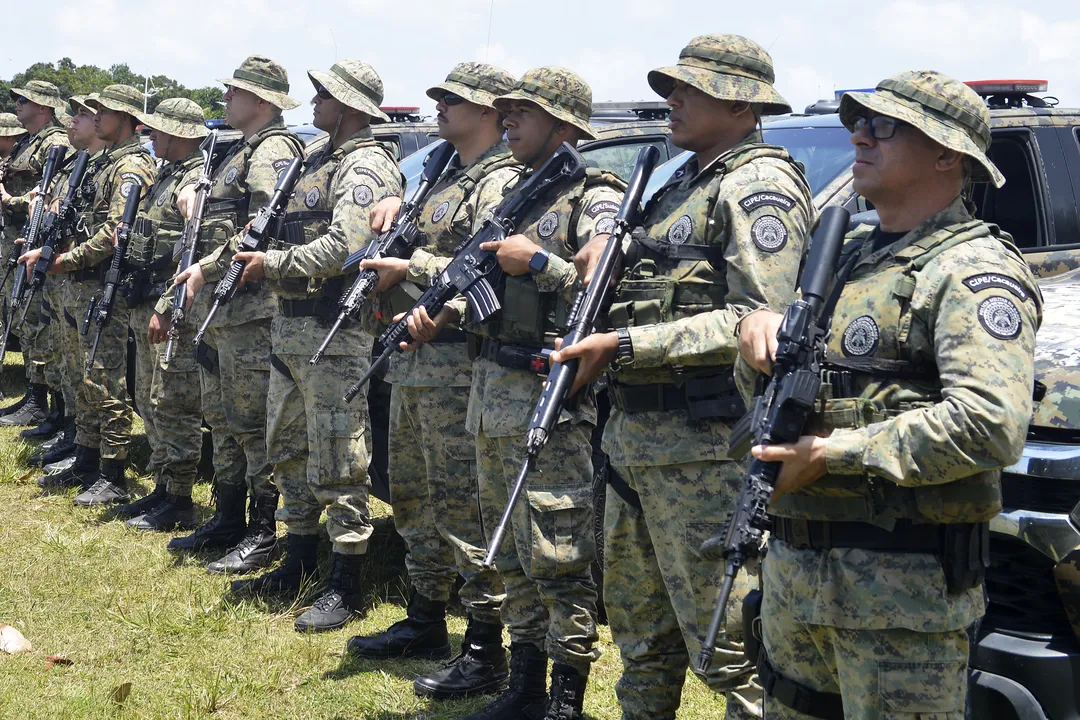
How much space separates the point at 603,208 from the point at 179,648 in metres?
2.70

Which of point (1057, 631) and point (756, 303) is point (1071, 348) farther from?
point (756, 303)

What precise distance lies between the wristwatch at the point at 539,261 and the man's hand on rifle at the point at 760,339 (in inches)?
45.5

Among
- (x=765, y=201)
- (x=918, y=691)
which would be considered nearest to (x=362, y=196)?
(x=765, y=201)

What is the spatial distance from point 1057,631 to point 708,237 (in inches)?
56.3

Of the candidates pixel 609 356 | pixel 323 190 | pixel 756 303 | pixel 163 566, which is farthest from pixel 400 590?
pixel 756 303

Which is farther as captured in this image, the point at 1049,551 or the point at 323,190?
the point at 323,190

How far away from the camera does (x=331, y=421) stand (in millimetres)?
5441

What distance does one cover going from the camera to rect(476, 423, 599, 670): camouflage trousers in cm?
401

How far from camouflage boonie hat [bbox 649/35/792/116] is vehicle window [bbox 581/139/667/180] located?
111 inches

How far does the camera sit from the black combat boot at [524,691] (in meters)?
4.27

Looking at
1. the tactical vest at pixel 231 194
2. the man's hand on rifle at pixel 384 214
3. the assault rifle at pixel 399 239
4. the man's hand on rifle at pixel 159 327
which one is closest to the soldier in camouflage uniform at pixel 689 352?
the assault rifle at pixel 399 239

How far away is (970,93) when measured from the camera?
2.66m

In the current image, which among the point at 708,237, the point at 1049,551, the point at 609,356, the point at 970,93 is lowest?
the point at 1049,551

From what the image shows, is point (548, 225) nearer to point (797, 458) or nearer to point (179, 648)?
point (797, 458)
